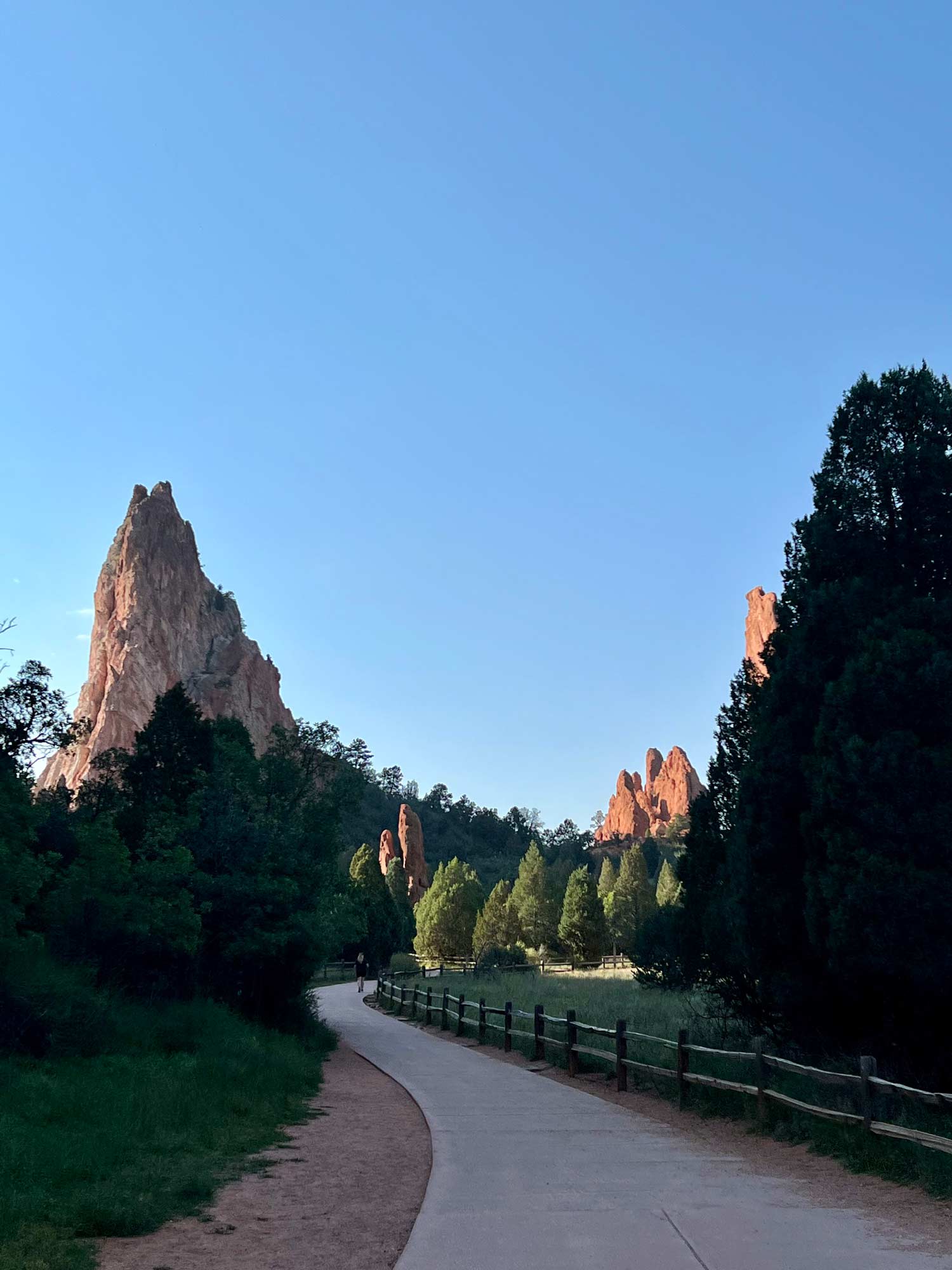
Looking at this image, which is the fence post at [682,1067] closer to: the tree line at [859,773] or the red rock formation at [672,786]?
the tree line at [859,773]

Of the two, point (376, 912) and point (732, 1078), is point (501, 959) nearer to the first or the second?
point (376, 912)

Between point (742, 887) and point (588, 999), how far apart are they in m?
20.2

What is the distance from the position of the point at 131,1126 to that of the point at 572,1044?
31.9ft

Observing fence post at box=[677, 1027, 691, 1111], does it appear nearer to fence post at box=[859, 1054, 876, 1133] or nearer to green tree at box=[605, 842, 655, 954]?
fence post at box=[859, 1054, 876, 1133]

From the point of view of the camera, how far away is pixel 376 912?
6700 centimetres

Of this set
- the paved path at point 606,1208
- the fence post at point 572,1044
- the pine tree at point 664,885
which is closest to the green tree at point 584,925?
the pine tree at point 664,885

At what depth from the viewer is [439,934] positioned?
7631cm

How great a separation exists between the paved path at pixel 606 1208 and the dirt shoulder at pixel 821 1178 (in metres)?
0.18

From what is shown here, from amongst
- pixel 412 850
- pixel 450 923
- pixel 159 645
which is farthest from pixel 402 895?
pixel 159 645

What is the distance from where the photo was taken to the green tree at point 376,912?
67.4 m

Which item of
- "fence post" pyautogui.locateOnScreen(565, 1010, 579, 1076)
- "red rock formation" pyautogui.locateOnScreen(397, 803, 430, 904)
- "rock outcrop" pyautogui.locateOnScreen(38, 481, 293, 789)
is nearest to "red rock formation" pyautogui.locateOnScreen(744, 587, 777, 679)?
"red rock formation" pyautogui.locateOnScreen(397, 803, 430, 904)

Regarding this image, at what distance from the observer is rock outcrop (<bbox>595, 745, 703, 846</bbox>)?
160 metres

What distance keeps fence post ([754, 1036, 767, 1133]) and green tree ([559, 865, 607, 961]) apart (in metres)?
55.5

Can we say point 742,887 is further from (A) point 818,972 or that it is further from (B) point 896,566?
(B) point 896,566
